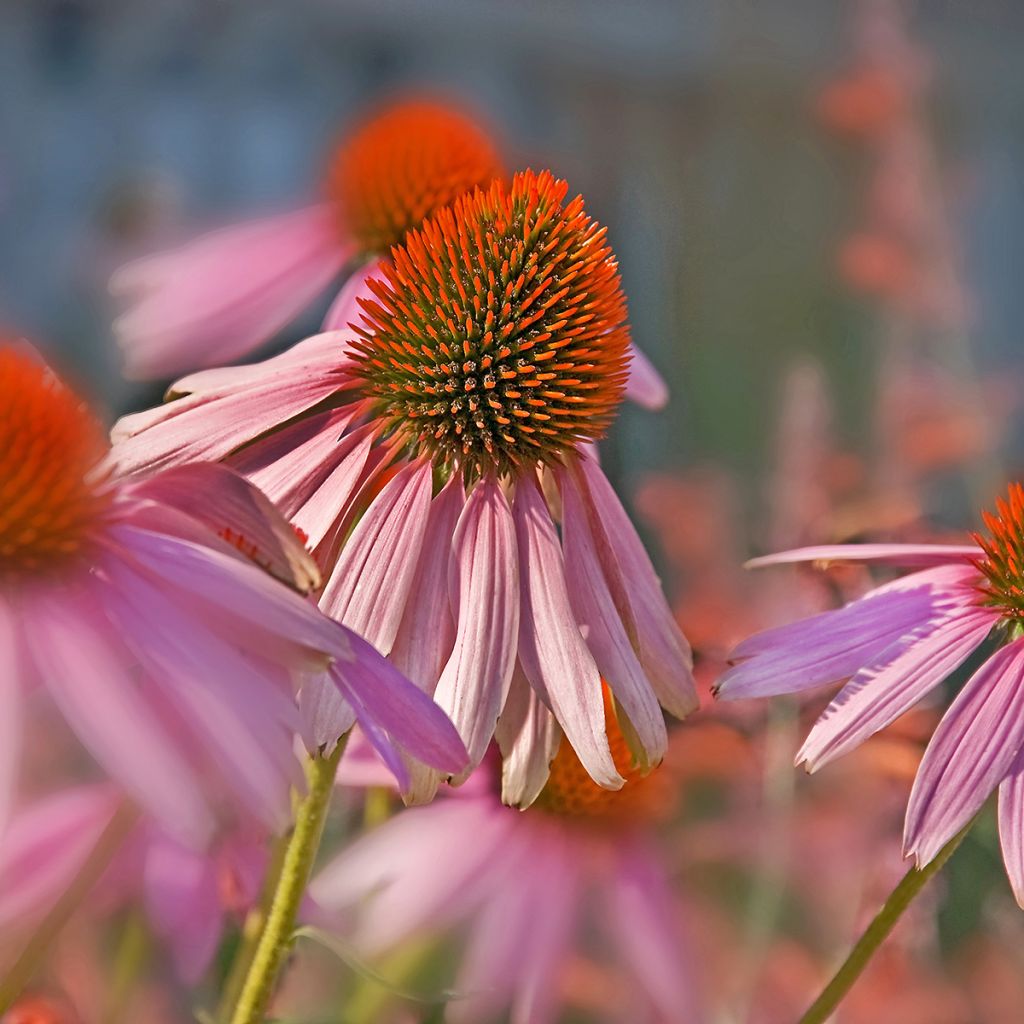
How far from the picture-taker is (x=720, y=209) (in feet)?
6.99

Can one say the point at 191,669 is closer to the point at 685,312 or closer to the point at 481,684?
the point at 481,684

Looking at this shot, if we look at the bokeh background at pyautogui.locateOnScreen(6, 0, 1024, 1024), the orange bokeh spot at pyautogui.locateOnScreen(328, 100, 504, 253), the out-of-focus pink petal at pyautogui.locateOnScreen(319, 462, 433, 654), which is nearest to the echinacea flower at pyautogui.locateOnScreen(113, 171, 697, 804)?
the out-of-focus pink petal at pyautogui.locateOnScreen(319, 462, 433, 654)

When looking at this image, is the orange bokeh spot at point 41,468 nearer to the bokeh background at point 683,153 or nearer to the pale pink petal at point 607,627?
the pale pink petal at point 607,627

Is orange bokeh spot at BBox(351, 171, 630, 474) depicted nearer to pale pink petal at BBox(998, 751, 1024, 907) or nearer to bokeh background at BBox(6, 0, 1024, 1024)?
pale pink petal at BBox(998, 751, 1024, 907)

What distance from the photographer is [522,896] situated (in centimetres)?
32

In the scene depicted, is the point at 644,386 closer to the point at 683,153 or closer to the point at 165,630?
the point at 165,630

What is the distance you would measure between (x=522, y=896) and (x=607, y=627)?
3.3 inches

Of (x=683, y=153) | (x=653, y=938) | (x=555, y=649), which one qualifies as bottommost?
(x=683, y=153)

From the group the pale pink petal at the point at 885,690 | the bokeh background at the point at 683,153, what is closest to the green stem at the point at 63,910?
the pale pink petal at the point at 885,690

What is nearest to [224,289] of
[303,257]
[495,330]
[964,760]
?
[303,257]

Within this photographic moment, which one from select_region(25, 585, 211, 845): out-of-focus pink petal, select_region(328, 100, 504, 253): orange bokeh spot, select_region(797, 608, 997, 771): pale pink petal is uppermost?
select_region(328, 100, 504, 253): orange bokeh spot

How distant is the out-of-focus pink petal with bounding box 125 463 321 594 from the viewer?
22 cm

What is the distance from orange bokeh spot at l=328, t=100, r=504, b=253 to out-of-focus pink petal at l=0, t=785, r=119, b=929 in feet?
0.63

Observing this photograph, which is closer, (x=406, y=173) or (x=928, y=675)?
(x=928, y=675)
